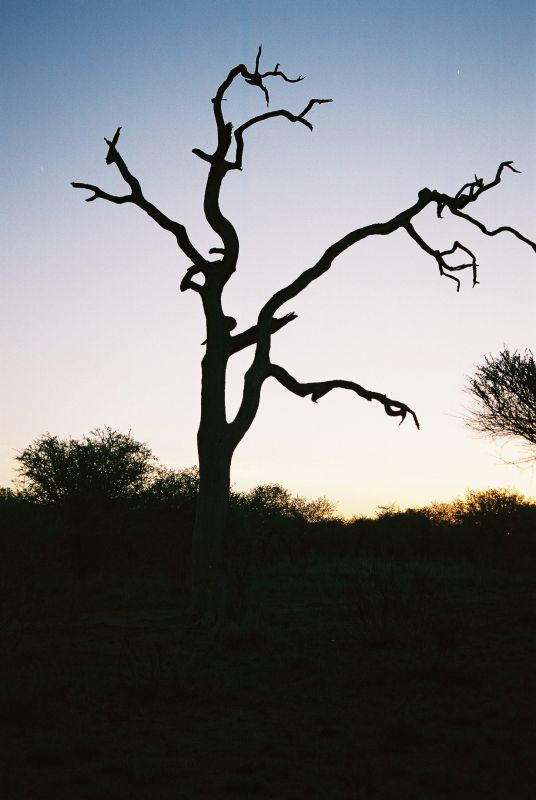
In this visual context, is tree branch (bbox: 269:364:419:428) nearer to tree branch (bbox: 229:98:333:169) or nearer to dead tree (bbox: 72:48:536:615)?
dead tree (bbox: 72:48:536:615)

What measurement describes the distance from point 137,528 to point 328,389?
37.4ft

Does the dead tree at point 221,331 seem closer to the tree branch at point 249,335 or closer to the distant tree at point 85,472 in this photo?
the tree branch at point 249,335

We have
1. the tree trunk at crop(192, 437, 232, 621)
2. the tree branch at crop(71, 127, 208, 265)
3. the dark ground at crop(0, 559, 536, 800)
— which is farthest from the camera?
the tree branch at crop(71, 127, 208, 265)

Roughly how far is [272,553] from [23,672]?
2228 centimetres

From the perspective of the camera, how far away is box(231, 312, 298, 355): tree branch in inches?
→ 465

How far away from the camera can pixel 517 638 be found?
8828 millimetres

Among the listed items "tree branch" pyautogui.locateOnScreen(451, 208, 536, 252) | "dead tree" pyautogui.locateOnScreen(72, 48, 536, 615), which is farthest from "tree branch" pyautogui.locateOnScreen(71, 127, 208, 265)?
"tree branch" pyautogui.locateOnScreen(451, 208, 536, 252)

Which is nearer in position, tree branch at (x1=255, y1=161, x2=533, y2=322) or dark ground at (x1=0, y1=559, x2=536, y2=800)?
dark ground at (x1=0, y1=559, x2=536, y2=800)

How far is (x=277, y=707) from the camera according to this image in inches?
241

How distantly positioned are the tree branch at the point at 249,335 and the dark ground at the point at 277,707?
176 inches

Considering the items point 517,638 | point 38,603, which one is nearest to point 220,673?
point 517,638

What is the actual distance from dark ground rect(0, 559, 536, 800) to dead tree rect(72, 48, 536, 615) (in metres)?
1.31

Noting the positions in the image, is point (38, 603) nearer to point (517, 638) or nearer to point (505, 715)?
point (517, 638)

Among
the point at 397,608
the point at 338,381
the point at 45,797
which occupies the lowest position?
the point at 45,797
